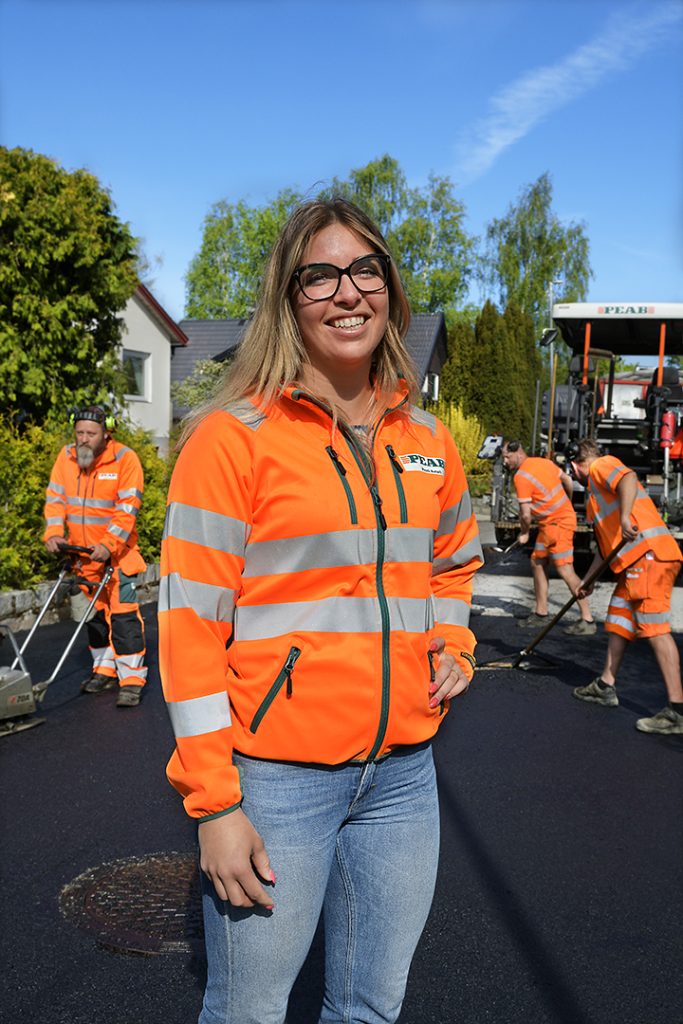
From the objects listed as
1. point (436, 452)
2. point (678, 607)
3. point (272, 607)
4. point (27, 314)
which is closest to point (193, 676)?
point (272, 607)

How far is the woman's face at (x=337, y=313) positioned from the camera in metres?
1.99

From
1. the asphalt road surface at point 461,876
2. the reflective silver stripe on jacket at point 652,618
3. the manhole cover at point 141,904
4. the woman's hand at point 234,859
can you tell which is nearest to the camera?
the woman's hand at point 234,859

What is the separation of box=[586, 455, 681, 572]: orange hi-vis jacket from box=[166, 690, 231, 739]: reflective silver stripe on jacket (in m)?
5.10

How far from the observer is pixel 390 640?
1869 mm

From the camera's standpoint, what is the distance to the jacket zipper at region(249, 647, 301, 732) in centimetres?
177

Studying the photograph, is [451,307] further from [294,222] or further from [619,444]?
[294,222]

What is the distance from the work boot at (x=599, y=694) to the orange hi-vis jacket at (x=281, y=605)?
507 centimetres

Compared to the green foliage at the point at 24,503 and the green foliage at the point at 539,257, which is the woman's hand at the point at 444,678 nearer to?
the green foliage at the point at 24,503

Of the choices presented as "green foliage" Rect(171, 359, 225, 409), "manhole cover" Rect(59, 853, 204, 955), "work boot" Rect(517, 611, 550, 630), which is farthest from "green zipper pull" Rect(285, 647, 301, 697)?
"green foliage" Rect(171, 359, 225, 409)

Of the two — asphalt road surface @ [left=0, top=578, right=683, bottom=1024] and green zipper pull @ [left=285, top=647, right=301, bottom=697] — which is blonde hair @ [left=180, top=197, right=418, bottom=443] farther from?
asphalt road surface @ [left=0, top=578, right=683, bottom=1024]

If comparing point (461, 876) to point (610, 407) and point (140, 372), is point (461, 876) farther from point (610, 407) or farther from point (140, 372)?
point (140, 372)

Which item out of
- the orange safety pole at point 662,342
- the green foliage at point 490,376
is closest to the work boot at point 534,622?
the orange safety pole at point 662,342

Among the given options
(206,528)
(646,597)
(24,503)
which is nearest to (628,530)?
(646,597)

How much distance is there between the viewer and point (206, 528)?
1749 mm
